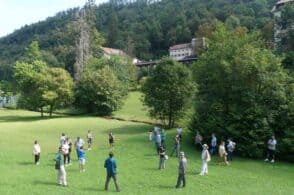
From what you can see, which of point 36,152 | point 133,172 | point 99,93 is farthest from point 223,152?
point 99,93

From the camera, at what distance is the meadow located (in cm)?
2814

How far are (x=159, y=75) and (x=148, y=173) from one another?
27155 millimetres

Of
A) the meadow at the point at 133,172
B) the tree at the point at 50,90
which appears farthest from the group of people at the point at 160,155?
the tree at the point at 50,90

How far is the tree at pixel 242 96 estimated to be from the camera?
42219mm

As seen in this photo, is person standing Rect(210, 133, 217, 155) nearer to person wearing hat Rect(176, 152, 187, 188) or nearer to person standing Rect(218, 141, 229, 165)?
person standing Rect(218, 141, 229, 165)

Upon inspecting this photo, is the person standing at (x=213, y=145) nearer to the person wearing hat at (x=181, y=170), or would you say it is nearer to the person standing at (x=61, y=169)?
the person wearing hat at (x=181, y=170)

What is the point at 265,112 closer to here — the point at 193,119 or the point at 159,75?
the point at 193,119

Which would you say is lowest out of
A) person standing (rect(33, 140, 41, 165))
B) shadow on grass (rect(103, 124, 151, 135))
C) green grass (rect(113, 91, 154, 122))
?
person standing (rect(33, 140, 41, 165))

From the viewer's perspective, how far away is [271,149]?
39375 millimetres

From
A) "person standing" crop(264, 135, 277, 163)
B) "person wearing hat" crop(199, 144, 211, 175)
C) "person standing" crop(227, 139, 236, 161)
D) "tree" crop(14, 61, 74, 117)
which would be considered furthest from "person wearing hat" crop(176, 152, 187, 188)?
"tree" crop(14, 61, 74, 117)

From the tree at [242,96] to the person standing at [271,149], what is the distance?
0.82 meters

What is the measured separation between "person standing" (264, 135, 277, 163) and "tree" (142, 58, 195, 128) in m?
18.8

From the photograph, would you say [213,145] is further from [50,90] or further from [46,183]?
[50,90]

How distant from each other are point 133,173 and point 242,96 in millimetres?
16365
